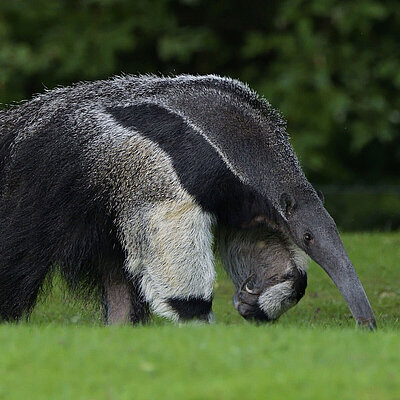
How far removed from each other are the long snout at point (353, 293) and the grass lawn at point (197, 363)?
1.92 ft

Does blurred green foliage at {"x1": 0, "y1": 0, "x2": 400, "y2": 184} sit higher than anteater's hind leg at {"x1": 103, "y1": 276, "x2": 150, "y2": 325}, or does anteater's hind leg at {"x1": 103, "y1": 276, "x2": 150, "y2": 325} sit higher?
anteater's hind leg at {"x1": 103, "y1": 276, "x2": 150, "y2": 325}

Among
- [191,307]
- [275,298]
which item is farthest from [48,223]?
[275,298]

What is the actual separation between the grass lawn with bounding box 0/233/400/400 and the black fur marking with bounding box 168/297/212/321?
915 millimetres

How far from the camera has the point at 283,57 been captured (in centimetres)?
1855

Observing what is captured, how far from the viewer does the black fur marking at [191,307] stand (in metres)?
7.47

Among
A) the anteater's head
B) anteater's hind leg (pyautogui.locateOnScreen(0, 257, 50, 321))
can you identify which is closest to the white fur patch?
the anteater's head

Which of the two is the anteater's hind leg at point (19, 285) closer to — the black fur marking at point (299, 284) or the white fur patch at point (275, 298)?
the white fur patch at point (275, 298)

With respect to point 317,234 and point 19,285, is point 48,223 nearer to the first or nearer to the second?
point 19,285

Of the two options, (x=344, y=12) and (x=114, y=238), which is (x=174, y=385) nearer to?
(x=114, y=238)

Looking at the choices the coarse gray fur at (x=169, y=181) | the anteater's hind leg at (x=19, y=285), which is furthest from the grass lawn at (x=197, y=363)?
the anteater's hind leg at (x=19, y=285)

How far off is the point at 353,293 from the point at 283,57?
1185cm

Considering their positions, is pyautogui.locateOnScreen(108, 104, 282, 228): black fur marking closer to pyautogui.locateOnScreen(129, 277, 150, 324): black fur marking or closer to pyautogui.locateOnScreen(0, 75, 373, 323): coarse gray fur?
pyautogui.locateOnScreen(0, 75, 373, 323): coarse gray fur

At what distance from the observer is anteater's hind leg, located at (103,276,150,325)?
8320mm

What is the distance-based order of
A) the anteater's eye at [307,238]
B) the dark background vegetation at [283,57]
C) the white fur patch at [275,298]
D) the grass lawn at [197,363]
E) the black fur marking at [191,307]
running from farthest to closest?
1. the dark background vegetation at [283,57]
2. the white fur patch at [275,298]
3. the anteater's eye at [307,238]
4. the black fur marking at [191,307]
5. the grass lawn at [197,363]
